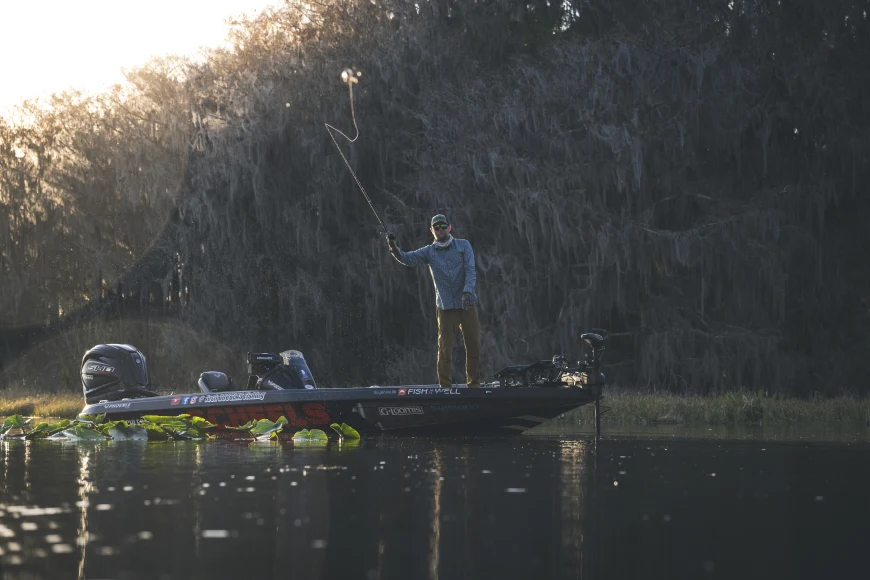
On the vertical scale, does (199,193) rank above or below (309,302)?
above

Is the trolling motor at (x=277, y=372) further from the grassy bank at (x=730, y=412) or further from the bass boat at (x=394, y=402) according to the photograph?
the grassy bank at (x=730, y=412)

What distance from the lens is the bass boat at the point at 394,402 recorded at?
15883mm

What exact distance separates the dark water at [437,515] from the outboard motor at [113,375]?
4.82 m

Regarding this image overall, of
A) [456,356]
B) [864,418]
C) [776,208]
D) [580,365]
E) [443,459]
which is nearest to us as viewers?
[443,459]

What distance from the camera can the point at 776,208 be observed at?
25.2 metres

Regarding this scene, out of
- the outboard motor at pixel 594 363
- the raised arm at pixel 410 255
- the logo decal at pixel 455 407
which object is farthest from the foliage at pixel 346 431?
the outboard motor at pixel 594 363

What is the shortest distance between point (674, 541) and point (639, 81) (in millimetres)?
19373

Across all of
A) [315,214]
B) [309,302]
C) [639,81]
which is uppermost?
[639,81]

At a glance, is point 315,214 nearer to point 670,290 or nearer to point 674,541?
point 670,290

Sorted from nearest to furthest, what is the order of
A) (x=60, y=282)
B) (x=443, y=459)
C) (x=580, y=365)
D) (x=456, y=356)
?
(x=443, y=459)
(x=580, y=365)
(x=456, y=356)
(x=60, y=282)

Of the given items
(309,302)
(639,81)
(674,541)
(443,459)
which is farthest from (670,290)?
(674,541)

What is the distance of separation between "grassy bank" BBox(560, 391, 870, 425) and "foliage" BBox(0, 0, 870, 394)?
302cm

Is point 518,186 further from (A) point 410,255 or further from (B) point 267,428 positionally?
(B) point 267,428

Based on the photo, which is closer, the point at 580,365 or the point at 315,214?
the point at 580,365
